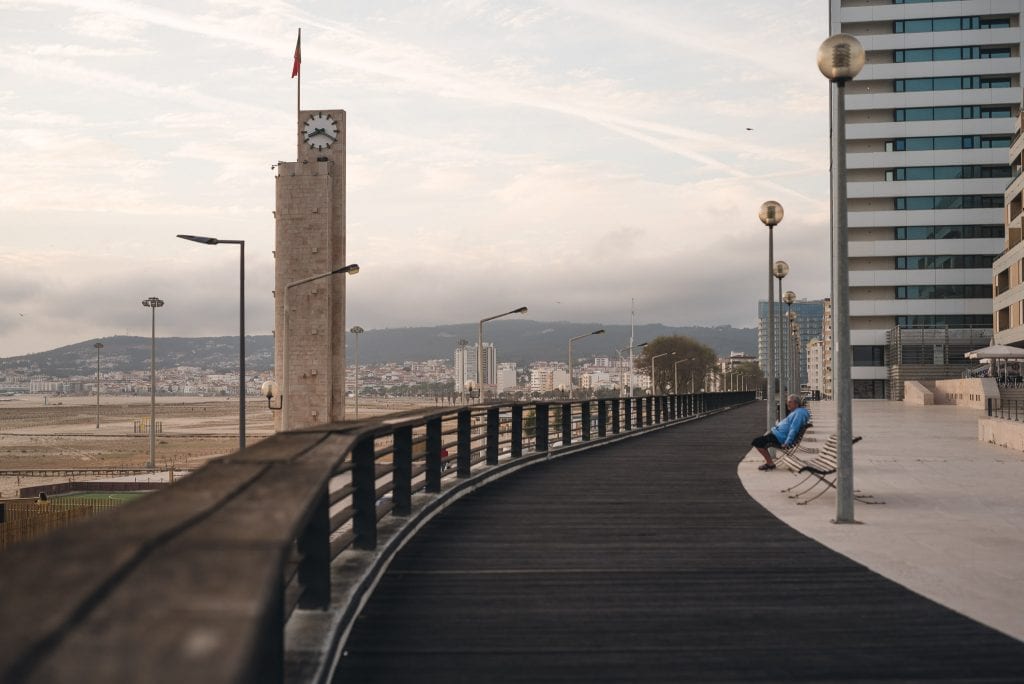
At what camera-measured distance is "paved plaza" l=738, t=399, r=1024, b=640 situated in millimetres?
7163

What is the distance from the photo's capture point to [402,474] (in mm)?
9211

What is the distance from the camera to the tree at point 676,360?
15600 cm

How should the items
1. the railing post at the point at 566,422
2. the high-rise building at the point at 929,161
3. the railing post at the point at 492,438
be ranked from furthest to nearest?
the high-rise building at the point at 929,161
the railing post at the point at 566,422
the railing post at the point at 492,438

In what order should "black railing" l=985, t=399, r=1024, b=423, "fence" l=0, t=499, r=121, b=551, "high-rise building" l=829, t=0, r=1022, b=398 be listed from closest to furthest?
"black railing" l=985, t=399, r=1024, b=423, "fence" l=0, t=499, r=121, b=551, "high-rise building" l=829, t=0, r=1022, b=398

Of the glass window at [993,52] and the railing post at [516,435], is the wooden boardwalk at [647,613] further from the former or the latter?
the glass window at [993,52]

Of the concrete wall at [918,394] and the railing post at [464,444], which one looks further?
the concrete wall at [918,394]

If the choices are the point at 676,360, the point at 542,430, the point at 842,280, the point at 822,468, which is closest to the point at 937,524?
the point at 822,468

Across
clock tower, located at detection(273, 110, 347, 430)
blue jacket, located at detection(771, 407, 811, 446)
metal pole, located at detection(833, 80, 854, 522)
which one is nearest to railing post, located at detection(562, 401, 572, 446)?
blue jacket, located at detection(771, 407, 811, 446)

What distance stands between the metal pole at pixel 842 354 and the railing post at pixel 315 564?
263 inches

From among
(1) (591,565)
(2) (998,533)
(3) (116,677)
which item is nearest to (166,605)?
(3) (116,677)

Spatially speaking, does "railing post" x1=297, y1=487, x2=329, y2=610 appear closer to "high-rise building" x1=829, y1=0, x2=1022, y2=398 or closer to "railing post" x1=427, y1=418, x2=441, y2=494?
"railing post" x1=427, y1=418, x2=441, y2=494

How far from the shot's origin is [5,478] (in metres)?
73.4

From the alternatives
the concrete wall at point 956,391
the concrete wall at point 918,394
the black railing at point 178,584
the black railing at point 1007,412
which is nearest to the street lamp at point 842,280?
the black railing at point 178,584

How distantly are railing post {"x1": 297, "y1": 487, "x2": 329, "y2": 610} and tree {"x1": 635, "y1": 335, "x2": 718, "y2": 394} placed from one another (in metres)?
149
